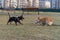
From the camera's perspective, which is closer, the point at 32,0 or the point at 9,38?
the point at 9,38

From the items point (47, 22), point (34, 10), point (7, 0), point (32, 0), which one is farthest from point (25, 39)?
point (32, 0)

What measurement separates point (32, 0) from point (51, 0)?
24.3 ft

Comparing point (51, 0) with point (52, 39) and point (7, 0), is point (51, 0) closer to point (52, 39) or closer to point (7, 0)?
point (7, 0)

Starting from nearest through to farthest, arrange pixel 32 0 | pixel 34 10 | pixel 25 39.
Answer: pixel 25 39, pixel 34 10, pixel 32 0

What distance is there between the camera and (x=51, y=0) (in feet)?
290

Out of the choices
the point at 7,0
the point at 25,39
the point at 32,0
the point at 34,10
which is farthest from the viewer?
the point at 32,0

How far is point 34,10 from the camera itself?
3953 cm

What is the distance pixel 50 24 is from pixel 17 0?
70.7 m

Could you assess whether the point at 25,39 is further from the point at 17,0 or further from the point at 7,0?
the point at 17,0

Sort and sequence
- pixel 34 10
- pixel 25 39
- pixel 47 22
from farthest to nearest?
1. pixel 34 10
2. pixel 47 22
3. pixel 25 39

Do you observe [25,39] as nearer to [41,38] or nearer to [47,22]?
[41,38]

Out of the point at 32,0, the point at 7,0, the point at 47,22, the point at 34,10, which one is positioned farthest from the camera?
the point at 32,0

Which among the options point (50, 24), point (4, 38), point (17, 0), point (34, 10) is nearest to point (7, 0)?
point (17, 0)

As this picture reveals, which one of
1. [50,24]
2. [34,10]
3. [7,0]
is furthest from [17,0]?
[50,24]
